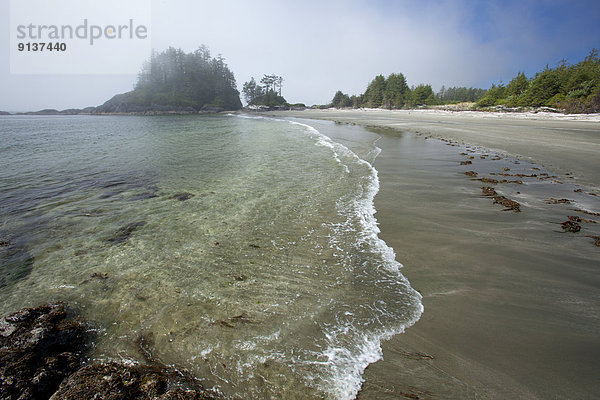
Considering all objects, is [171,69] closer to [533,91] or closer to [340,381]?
[533,91]

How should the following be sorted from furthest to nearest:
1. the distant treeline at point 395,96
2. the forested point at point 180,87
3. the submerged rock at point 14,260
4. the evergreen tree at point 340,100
Answer: the evergreen tree at point 340,100 < the forested point at point 180,87 < the distant treeline at point 395,96 < the submerged rock at point 14,260

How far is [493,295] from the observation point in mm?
3559

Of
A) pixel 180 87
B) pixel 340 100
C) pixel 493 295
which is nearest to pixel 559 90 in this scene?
pixel 493 295

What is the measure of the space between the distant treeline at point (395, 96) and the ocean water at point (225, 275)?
96.2 metres

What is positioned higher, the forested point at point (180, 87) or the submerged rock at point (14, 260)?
the forested point at point (180, 87)

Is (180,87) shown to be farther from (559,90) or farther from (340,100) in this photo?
(559,90)

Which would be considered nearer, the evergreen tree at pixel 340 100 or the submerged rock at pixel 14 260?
the submerged rock at pixel 14 260

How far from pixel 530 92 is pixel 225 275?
74407mm

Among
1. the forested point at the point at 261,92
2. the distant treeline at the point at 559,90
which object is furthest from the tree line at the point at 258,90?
the distant treeline at the point at 559,90

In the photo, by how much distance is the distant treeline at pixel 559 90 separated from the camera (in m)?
37.9

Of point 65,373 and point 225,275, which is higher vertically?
point 225,275

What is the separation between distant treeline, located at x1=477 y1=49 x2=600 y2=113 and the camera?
3794cm

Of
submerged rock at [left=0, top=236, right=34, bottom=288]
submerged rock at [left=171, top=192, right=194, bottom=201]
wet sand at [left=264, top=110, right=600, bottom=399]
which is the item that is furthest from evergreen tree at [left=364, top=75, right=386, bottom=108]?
submerged rock at [left=0, top=236, right=34, bottom=288]

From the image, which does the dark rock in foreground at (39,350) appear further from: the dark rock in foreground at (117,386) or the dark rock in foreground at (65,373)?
the dark rock in foreground at (117,386)
